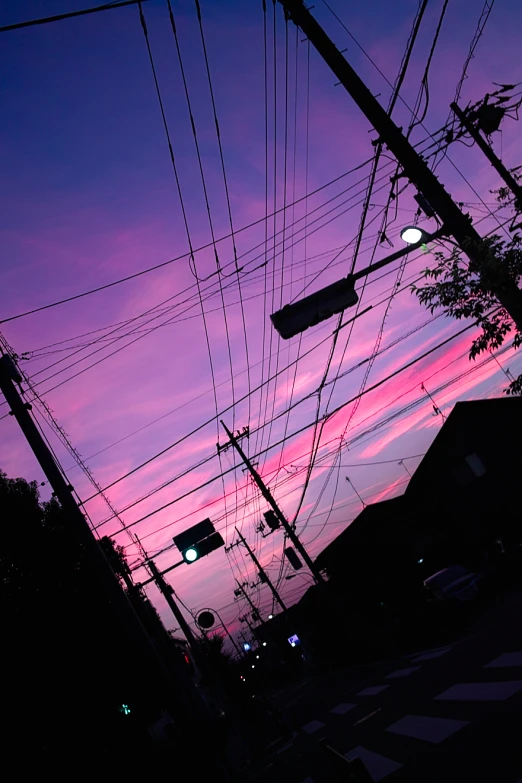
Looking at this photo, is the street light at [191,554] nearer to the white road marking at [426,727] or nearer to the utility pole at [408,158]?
the white road marking at [426,727]

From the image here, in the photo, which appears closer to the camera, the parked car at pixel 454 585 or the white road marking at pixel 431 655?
the white road marking at pixel 431 655

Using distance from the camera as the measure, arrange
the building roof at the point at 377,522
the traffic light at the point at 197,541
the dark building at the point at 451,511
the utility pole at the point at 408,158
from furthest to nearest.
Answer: the building roof at the point at 377,522 → the dark building at the point at 451,511 → the traffic light at the point at 197,541 → the utility pole at the point at 408,158

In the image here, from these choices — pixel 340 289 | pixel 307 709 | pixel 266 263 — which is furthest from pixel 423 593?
pixel 340 289

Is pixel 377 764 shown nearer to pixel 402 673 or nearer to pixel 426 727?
pixel 426 727

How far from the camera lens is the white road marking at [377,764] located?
877cm

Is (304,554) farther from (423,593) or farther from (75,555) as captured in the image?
(75,555)

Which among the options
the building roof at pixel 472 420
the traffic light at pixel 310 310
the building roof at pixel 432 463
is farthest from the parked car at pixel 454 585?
the traffic light at pixel 310 310

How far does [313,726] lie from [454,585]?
874 centimetres

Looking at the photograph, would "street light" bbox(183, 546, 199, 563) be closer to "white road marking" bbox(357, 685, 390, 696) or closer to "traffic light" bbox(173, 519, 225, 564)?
"traffic light" bbox(173, 519, 225, 564)

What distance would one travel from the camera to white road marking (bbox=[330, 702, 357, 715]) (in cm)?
1719

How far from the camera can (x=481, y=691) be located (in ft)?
32.4

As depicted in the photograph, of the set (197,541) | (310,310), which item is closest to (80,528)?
(310,310)

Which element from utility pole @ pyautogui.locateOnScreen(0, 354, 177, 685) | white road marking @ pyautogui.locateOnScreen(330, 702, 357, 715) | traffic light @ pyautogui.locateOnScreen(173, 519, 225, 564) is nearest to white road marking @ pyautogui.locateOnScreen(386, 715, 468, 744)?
traffic light @ pyautogui.locateOnScreen(173, 519, 225, 564)

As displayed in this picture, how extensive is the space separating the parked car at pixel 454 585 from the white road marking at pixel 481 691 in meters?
9.97
